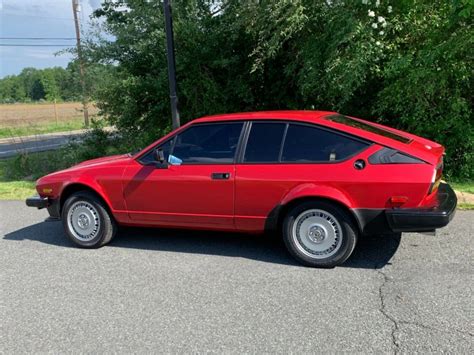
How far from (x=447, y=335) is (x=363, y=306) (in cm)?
63

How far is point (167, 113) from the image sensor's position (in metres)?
9.31

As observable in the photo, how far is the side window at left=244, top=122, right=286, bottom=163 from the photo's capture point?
4.20 m

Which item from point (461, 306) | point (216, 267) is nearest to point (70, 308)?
point (216, 267)

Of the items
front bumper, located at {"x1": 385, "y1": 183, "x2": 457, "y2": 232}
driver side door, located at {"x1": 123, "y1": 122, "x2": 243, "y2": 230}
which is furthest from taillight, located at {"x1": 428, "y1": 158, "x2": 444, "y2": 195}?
driver side door, located at {"x1": 123, "y1": 122, "x2": 243, "y2": 230}

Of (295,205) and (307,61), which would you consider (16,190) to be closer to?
(307,61)

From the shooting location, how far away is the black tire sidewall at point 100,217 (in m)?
4.86

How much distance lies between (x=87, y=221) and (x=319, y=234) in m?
2.69

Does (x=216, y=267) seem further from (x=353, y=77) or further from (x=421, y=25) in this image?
(x=421, y=25)

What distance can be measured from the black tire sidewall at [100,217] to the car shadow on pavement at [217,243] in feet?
0.58

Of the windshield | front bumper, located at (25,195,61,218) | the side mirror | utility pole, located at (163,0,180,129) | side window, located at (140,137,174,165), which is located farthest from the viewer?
utility pole, located at (163,0,180,129)

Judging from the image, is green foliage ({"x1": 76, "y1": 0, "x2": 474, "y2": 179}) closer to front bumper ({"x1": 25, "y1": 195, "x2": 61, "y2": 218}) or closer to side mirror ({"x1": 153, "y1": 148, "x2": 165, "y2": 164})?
side mirror ({"x1": 153, "y1": 148, "x2": 165, "y2": 164})

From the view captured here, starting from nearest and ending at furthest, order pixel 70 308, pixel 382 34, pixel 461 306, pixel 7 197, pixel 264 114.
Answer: pixel 461 306 → pixel 70 308 → pixel 264 114 → pixel 382 34 → pixel 7 197

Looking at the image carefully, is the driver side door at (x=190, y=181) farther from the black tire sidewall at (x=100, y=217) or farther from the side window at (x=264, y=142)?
the black tire sidewall at (x=100, y=217)

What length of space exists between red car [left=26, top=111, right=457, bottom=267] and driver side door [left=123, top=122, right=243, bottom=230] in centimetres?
1
